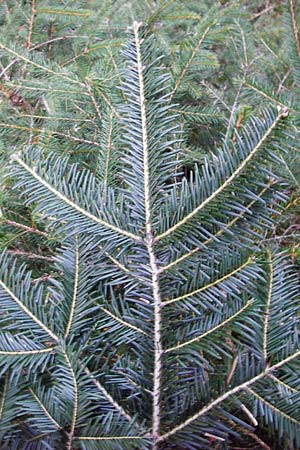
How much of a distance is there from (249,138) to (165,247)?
19 centimetres

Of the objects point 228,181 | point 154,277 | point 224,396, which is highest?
point 228,181

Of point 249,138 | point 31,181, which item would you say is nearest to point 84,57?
point 31,181

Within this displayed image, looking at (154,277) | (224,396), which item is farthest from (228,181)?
(224,396)

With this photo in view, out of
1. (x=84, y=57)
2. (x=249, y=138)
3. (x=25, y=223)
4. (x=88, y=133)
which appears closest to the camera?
(x=249, y=138)

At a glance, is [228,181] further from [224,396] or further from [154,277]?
[224,396]

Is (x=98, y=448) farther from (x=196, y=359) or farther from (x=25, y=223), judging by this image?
(x=25, y=223)

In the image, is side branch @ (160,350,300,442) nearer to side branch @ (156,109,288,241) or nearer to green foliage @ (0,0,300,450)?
green foliage @ (0,0,300,450)

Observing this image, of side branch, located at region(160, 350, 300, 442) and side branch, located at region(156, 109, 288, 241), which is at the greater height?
side branch, located at region(156, 109, 288, 241)

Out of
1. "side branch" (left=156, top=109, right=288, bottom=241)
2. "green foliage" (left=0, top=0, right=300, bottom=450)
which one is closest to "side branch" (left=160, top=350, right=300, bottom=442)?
"green foliage" (left=0, top=0, right=300, bottom=450)

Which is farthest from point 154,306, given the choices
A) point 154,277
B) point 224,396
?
point 224,396

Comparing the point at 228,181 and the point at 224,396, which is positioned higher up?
the point at 228,181

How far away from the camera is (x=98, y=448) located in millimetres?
608

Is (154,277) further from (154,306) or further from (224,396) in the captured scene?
(224,396)

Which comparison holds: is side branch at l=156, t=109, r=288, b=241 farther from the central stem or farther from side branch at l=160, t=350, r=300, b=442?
side branch at l=160, t=350, r=300, b=442
